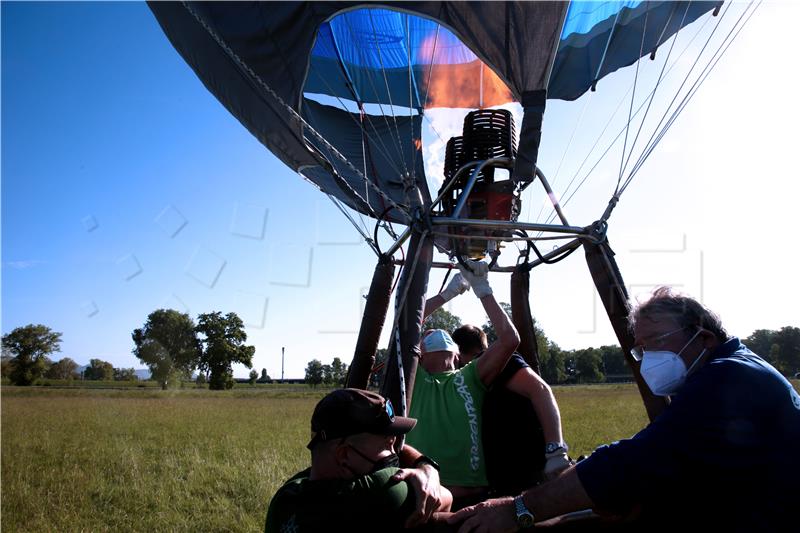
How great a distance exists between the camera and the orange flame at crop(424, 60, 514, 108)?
22.2 feet

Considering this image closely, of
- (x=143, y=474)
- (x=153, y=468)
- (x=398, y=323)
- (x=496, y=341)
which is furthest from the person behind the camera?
(x=153, y=468)

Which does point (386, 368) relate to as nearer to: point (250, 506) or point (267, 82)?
point (267, 82)

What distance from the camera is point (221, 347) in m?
40.2

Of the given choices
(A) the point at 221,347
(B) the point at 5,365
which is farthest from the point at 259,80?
(B) the point at 5,365

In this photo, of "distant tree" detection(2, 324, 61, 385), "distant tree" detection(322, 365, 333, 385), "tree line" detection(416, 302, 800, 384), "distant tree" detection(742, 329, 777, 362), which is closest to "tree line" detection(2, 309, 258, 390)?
"distant tree" detection(2, 324, 61, 385)

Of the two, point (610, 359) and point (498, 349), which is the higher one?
point (498, 349)

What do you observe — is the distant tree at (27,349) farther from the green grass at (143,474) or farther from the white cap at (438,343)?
the white cap at (438,343)

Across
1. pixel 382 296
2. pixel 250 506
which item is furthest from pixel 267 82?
pixel 250 506

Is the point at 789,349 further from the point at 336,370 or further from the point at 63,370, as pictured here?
the point at 63,370

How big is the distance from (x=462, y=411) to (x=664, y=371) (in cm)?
113

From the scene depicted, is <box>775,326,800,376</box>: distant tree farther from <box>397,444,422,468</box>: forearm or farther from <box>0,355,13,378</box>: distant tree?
<box>0,355,13,378</box>: distant tree

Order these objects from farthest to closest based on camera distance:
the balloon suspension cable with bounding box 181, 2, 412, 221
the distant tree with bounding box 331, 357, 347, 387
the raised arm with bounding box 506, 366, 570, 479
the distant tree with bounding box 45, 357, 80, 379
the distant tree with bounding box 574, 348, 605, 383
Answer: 1. the distant tree with bounding box 574, 348, 605, 383
2. the distant tree with bounding box 45, 357, 80, 379
3. the distant tree with bounding box 331, 357, 347, 387
4. the balloon suspension cable with bounding box 181, 2, 412, 221
5. the raised arm with bounding box 506, 366, 570, 479

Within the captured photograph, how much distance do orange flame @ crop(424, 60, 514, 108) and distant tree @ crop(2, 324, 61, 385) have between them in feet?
199

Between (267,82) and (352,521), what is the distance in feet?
12.5
